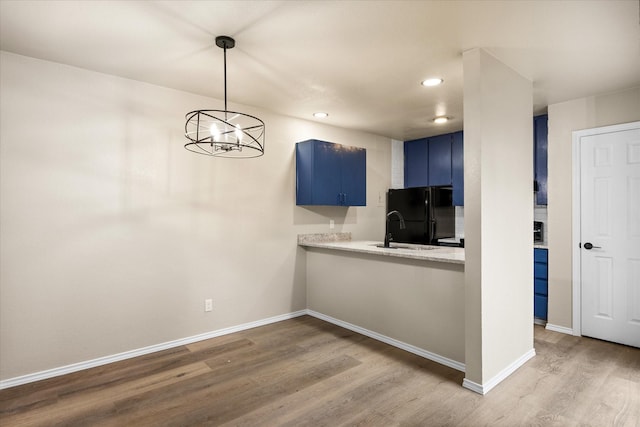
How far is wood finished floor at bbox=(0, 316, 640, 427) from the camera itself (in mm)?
2217

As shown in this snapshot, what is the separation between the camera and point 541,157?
4.03 m

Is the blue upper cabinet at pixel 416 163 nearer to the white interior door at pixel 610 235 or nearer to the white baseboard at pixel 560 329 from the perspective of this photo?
the white interior door at pixel 610 235

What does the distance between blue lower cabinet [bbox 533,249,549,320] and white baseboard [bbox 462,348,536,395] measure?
1.12 meters

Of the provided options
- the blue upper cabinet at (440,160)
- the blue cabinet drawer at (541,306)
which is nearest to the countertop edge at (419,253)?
the blue cabinet drawer at (541,306)

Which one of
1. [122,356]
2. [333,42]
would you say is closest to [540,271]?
[333,42]

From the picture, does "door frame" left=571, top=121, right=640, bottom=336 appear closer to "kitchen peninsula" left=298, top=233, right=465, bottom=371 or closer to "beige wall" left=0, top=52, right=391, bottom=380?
"kitchen peninsula" left=298, top=233, right=465, bottom=371

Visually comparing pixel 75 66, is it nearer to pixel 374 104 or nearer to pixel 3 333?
pixel 3 333

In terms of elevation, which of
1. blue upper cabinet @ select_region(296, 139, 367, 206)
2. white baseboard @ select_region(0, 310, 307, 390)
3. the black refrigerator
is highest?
blue upper cabinet @ select_region(296, 139, 367, 206)

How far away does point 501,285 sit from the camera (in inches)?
107

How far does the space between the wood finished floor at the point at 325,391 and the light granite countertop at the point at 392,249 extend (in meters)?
0.90

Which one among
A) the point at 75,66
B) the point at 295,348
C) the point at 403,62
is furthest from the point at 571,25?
the point at 75,66

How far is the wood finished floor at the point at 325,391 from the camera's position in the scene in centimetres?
222

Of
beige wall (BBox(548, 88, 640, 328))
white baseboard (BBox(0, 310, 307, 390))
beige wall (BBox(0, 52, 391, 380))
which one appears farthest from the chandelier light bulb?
beige wall (BBox(548, 88, 640, 328))

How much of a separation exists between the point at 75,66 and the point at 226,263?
2.16 metres
